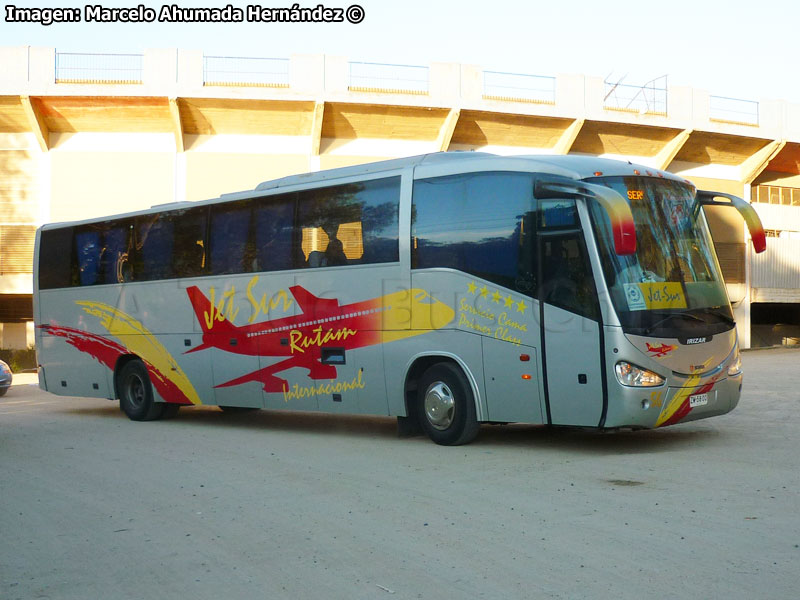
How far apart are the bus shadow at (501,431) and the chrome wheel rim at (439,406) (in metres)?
0.44

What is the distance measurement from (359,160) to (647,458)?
22.9 meters

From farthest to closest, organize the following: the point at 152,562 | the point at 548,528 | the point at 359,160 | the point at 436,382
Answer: the point at 359,160
the point at 436,382
the point at 548,528
the point at 152,562

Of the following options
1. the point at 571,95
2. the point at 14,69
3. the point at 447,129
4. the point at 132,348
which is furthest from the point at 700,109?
the point at 132,348

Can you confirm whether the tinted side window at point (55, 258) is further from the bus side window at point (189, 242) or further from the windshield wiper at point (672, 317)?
the windshield wiper at point (672, 317)

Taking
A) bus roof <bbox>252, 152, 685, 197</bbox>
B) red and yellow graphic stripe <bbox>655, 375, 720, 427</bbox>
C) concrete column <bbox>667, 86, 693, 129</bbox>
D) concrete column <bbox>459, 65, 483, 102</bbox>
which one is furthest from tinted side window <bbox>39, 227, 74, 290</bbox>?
concrete column <bbox>667, 86, 693, 129</bbox>

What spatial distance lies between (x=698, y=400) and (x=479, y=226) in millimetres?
3073

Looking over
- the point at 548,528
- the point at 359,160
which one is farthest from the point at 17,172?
the point at 548,528

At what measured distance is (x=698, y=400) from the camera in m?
10.8

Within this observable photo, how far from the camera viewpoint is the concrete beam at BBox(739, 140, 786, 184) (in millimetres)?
36062

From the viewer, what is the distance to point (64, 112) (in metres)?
30.6

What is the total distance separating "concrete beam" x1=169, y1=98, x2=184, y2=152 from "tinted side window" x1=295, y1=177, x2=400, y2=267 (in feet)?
57.1

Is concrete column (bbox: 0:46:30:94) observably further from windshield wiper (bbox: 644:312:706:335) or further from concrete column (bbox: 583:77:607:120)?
windshield wiper (bbox: 644:312:706:335)

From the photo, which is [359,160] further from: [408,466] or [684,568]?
[684,568]

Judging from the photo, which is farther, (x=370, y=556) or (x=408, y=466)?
(x=408, y=466)
